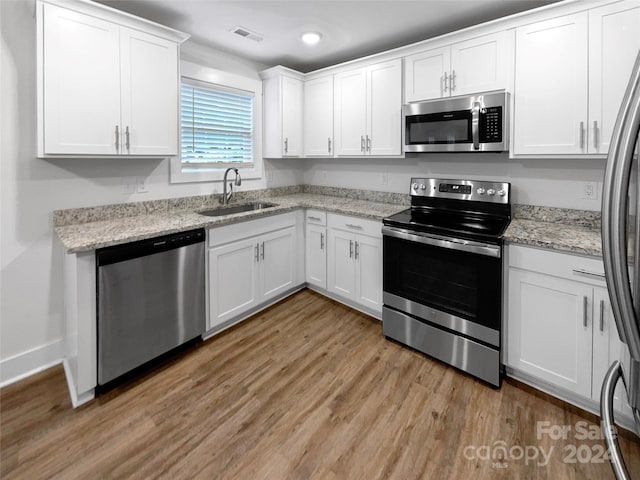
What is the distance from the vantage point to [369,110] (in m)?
3.16

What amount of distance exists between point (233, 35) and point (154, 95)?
961 mm

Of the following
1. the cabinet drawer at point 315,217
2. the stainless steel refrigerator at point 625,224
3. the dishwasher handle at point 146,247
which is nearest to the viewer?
the stainless steel refrigerator at point 625,224

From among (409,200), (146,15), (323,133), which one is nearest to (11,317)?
(146,15)

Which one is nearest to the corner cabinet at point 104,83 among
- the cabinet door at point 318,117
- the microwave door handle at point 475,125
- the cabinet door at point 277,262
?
the cabinet door at point 277,262

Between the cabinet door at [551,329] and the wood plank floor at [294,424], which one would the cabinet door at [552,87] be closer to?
the cabinet door at [551,329]

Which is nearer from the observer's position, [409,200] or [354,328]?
[354,328]

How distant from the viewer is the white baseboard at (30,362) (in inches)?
86.7

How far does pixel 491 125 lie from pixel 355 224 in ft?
4.24

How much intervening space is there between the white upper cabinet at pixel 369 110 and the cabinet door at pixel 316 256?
850 millimetres

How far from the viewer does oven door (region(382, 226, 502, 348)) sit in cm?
212

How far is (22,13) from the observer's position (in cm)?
210

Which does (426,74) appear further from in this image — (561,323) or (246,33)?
(561,323)

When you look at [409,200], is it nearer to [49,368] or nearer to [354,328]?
[354,328]

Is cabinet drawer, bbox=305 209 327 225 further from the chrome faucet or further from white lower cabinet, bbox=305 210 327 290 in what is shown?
the chrome faucet
